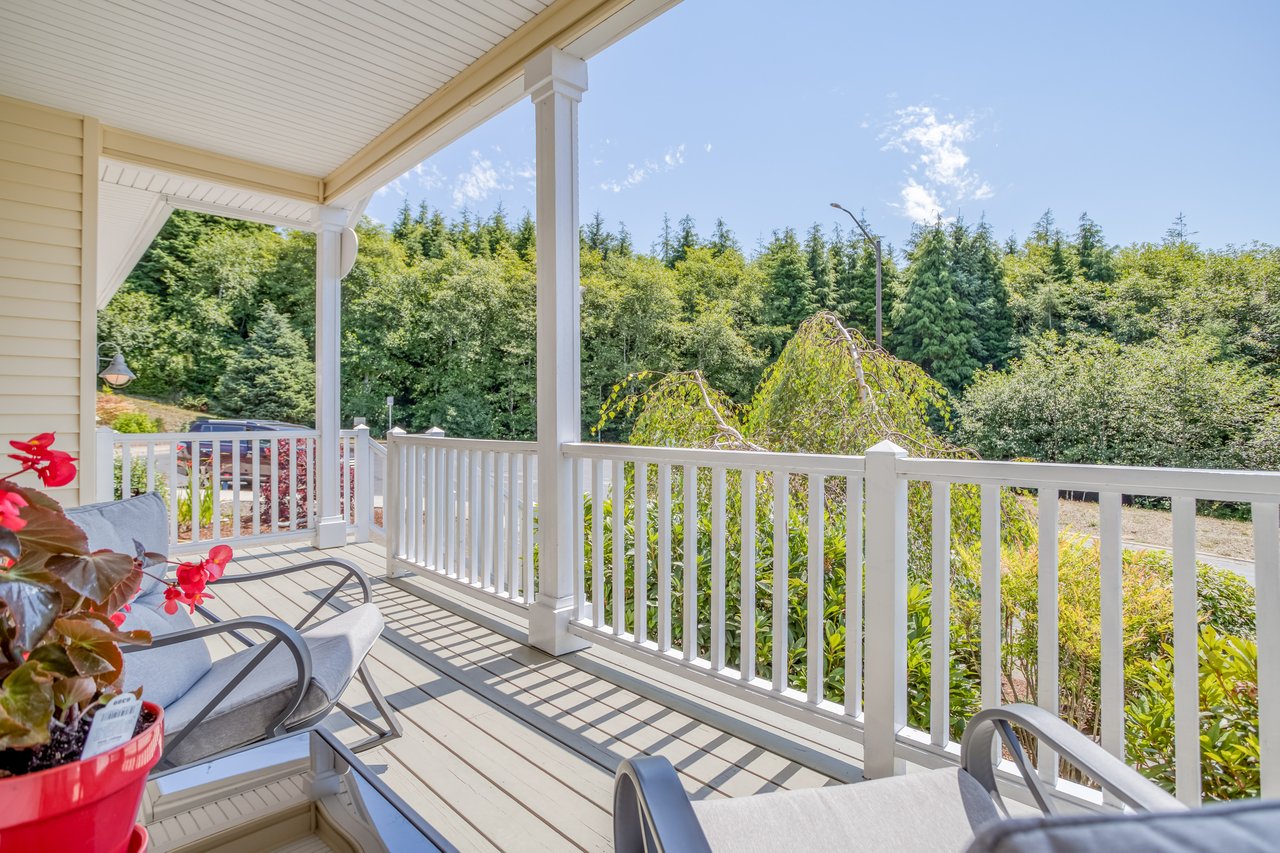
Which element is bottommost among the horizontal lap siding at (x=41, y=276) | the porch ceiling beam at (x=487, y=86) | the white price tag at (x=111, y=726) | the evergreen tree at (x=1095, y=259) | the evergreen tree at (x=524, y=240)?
the white price tag at (x=111, y=726)

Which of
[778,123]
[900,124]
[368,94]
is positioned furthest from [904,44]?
[368,94]

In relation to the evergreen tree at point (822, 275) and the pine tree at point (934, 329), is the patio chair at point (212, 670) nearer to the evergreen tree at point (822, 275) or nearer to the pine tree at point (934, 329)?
the pine tree at point (934, 329)

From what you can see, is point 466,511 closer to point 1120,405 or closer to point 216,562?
point 216,562

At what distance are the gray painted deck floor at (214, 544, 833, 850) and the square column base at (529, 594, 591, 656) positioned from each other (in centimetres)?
7

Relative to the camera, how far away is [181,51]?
3.28m

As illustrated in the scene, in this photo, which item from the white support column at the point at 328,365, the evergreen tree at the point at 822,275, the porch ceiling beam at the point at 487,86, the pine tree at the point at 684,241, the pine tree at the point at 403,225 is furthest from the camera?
the pine tree at the point at 403,225

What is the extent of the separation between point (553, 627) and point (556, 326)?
4.59 ft

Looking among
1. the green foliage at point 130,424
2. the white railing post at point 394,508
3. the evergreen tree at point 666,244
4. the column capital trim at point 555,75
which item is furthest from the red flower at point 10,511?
the evergreen tree at point 666,244

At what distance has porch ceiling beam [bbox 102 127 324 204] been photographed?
13.9ft

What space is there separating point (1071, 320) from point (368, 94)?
8.36m

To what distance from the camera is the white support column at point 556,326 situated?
297 cm

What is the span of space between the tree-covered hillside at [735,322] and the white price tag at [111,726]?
775cm

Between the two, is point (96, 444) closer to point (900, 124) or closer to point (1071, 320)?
point (1071, 320)

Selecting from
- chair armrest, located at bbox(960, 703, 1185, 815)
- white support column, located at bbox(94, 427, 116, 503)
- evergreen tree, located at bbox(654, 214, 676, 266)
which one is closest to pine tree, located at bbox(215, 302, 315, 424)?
evergreen tree, located at bbox(654, 214, 676, 266)
